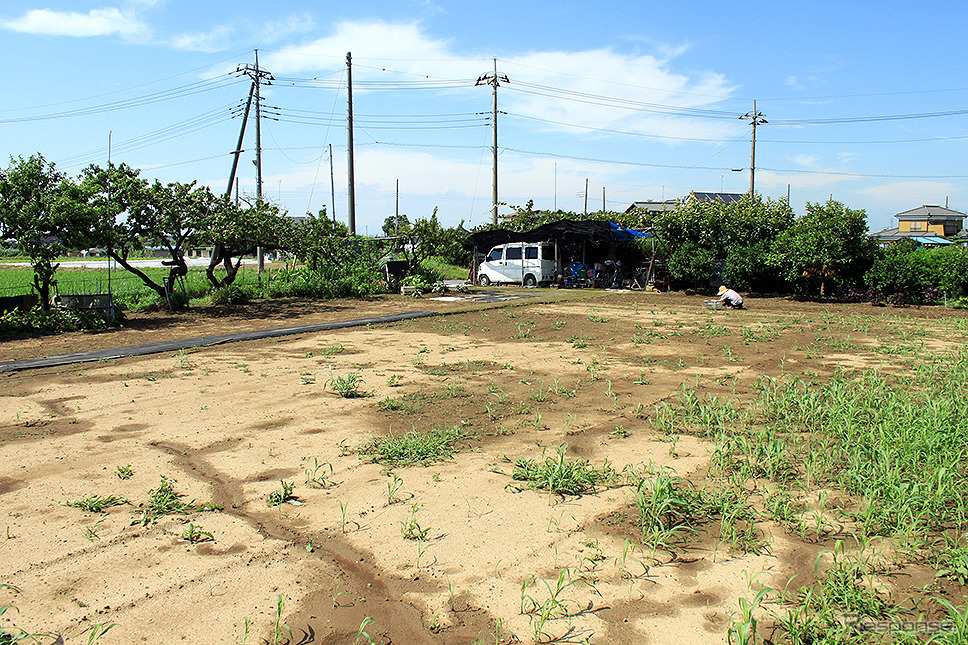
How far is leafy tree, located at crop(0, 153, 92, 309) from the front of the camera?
488 inches

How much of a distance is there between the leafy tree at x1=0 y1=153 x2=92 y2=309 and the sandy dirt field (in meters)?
5.00

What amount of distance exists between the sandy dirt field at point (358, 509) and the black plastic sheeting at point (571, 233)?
14908 millimetres

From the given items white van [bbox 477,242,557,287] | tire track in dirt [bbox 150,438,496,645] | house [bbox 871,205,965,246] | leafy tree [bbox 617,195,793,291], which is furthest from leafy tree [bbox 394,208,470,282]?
house [bbox 871,205,965,246]

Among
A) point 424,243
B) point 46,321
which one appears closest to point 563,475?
point 46,321

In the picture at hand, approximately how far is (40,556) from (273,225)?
52.9 ft

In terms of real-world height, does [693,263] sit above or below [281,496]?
above

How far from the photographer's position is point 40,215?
12.6 meters

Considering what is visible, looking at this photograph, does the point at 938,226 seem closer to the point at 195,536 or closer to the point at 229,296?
the point at 229,296

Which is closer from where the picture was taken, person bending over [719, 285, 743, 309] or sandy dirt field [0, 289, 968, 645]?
sandy dirt field [0, 289, 968, 645]

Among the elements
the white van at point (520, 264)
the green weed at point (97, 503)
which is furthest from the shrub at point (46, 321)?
the white van at point (520, 264)

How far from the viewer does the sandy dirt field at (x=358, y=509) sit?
2990 millimetres

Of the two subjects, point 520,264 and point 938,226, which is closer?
point 520,264

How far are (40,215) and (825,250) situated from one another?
707 inches

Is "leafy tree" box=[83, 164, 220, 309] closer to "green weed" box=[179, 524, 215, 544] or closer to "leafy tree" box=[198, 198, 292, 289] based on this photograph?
"leafy tree" box=[198, 198, 292, 289]
